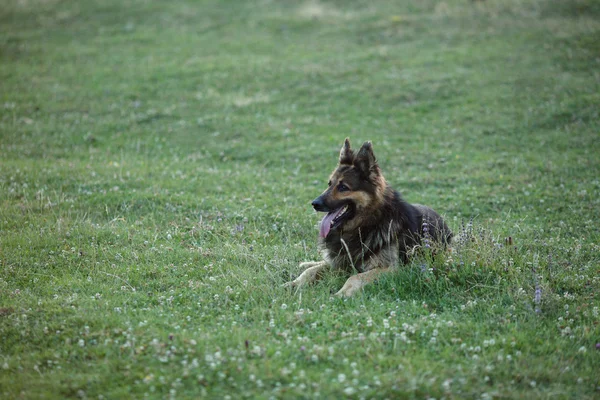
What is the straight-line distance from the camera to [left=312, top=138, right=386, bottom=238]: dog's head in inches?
354

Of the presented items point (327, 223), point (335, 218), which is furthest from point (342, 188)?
point (327, 223)

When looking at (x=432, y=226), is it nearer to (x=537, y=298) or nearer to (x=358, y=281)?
(x=358, y=281)

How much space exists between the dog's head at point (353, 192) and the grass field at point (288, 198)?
1.16 metres

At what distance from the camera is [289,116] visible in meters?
20.6

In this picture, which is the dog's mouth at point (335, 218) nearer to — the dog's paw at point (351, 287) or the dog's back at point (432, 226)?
the dog's paw at point (351, 287)

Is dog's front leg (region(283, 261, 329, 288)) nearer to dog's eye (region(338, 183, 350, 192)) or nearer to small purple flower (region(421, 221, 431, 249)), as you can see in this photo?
dog's eye (region(338, 183, 350, 192))

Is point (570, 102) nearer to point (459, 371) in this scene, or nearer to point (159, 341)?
point (459, 371)

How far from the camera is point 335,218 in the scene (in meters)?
9.13

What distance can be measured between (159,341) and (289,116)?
48.2 ft

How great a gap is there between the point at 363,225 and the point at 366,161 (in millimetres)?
1090

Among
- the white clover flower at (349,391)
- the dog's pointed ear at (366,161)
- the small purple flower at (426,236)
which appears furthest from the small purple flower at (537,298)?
the white clover flower at (349,391)

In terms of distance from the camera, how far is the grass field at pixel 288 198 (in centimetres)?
638

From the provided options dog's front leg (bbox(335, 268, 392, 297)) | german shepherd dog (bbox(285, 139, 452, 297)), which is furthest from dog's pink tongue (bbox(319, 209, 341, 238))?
dog's front leg (bbox(335, 268, 392, 297))

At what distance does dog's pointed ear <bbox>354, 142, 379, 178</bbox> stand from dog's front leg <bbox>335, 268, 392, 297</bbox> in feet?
5.18
